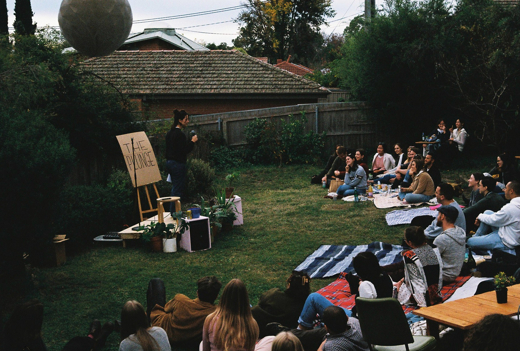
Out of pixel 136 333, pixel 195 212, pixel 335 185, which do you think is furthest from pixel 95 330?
pixel 335 185

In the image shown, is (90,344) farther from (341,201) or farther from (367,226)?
(341,201)

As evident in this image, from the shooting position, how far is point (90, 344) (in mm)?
4656

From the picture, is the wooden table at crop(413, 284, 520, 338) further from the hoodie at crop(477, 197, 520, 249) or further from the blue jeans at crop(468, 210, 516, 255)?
the blue jeans at crop(468, 210, 516, 255)

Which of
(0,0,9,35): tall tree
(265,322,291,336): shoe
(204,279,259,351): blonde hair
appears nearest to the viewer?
(204,279,259,351): blonde hair

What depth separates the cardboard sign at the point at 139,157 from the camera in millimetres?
9938

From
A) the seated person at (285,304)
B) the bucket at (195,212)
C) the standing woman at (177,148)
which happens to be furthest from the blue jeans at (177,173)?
the seated person at (285,304)

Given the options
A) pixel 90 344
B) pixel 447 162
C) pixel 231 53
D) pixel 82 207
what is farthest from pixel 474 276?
pixel 231 53

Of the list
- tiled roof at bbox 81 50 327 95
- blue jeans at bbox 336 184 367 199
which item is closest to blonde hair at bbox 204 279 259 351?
blue jeans at bbox 336 184 367 199

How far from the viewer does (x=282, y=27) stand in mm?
42719

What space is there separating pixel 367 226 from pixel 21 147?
6.36 metres

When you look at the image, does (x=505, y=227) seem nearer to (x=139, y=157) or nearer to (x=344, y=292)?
(x=344, y=292)

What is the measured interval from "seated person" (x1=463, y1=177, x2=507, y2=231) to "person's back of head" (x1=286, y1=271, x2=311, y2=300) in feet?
14.7

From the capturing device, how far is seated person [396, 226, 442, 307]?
543 centimetres

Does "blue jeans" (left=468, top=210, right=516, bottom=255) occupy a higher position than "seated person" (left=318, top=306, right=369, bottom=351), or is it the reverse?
"seated person" (left=318, top=306, right=369, bottom=351)
